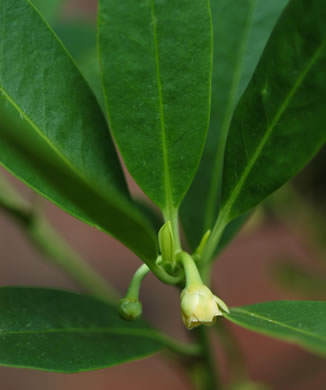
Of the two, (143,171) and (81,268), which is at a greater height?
(143,171)

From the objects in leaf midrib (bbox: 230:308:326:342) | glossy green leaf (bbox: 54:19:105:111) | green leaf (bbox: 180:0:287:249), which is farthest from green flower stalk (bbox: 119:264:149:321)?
glossy green leaf (bbox: 54:19:105:111)

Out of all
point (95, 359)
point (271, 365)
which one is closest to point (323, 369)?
point (271, 365)

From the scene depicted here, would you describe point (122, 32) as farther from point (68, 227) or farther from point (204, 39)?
point (68, 227)

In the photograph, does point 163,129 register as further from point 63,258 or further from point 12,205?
point 63,258

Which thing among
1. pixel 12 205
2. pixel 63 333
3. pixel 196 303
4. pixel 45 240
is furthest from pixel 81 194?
pixel 45 240

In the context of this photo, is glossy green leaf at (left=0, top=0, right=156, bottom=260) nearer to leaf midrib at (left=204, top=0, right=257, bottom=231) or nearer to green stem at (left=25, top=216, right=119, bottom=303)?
leaf midrib at (left=204, top=0, right=257, bottom=231)

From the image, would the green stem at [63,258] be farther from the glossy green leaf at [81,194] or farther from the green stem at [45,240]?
the glossy green leaf at [81,194]
